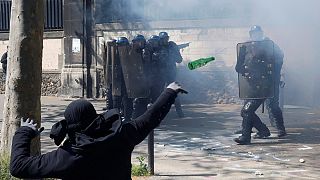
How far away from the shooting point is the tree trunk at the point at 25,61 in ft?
14.9

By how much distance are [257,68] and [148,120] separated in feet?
14.8

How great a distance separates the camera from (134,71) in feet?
29.6

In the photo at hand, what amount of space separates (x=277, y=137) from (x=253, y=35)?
63.2 inches

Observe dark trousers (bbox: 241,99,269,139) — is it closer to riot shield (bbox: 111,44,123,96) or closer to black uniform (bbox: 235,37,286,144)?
black uniform (bbox: 235,37,286,144)

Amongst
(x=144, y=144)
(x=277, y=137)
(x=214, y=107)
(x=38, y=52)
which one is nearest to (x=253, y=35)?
(x=277, y=137)

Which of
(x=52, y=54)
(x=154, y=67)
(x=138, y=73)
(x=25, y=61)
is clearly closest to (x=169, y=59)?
(x=154, y=67)

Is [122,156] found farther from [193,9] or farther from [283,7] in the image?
[193,9]

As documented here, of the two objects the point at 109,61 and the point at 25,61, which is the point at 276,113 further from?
the point at 25,61

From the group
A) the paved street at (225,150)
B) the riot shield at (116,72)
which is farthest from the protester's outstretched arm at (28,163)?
the riot shield at (116,72)

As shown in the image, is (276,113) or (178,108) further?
(178,108)

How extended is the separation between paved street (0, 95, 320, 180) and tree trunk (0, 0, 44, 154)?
67.5 inches

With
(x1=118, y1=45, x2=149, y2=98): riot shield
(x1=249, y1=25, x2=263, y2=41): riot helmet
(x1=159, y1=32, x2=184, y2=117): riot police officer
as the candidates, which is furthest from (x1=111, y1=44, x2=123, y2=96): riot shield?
(x1=249, y1=25, x2=263, y2=41): riot helmet

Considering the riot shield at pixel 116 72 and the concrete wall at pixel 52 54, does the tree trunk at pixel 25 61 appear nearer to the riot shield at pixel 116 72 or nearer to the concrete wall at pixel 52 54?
the riot shield at pixel 116 72

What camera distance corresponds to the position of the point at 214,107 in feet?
39.6
